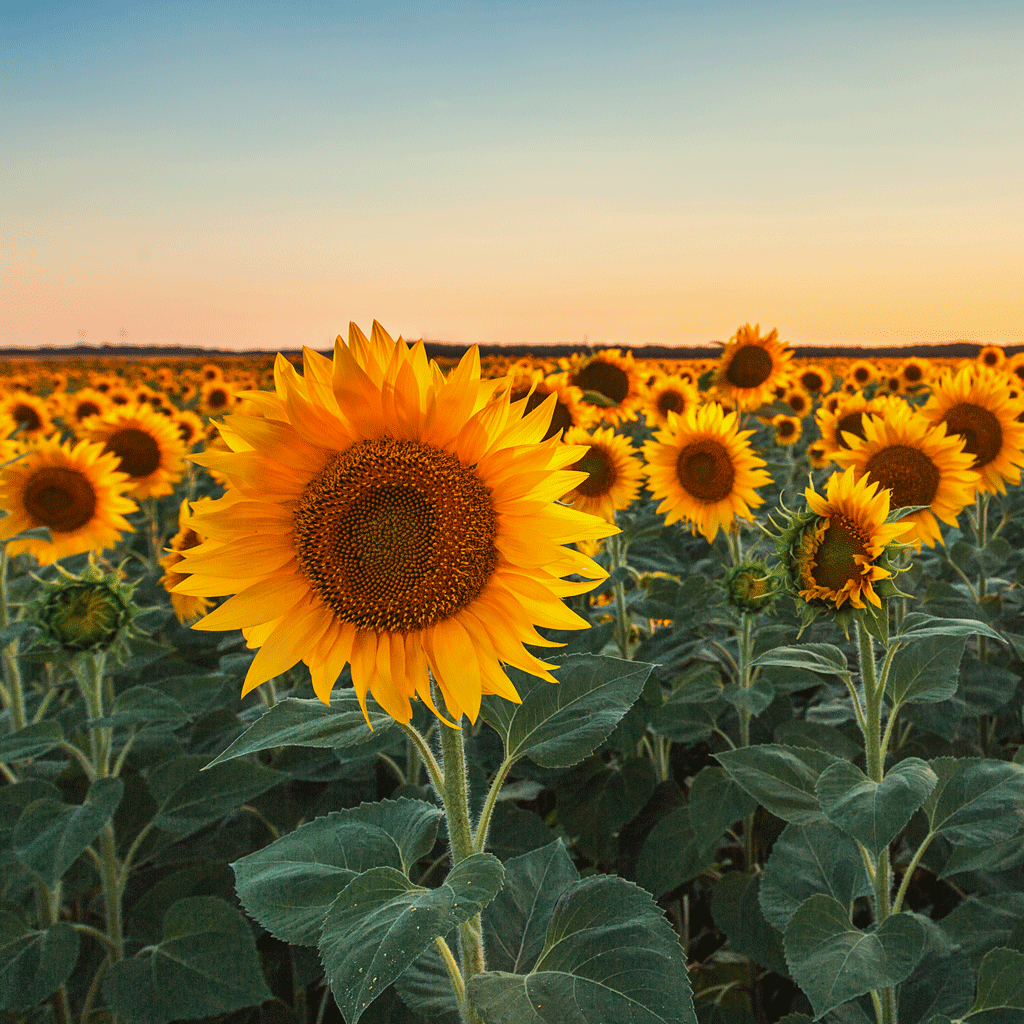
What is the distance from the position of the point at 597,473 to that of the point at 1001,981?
3.33 metres

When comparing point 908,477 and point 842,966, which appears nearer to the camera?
point 842,966

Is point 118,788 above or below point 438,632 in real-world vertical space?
below

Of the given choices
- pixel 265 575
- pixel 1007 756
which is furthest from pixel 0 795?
pixel 1007 756

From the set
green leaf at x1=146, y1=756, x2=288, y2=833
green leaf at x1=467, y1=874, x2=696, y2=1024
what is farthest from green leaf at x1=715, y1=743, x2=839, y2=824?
green leaf at x1=146, y1=756, x2=288, y2=833

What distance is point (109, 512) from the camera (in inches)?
197

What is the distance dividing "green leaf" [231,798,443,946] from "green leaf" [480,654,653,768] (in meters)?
0.25

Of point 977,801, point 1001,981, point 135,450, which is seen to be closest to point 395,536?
point 977,801

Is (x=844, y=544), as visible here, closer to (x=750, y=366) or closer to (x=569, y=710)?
(x=569, y=710)

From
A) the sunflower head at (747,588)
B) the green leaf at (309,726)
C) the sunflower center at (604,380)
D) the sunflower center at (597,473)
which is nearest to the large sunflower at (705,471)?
the sunflower center at (597,473)

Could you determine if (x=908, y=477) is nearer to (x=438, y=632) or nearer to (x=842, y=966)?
(x=842, y=966)

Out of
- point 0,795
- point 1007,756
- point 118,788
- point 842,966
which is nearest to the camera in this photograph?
point 842,966

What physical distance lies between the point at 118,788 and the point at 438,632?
1.55 m

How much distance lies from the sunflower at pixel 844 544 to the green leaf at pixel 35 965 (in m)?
2.55

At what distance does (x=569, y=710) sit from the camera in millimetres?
1845
